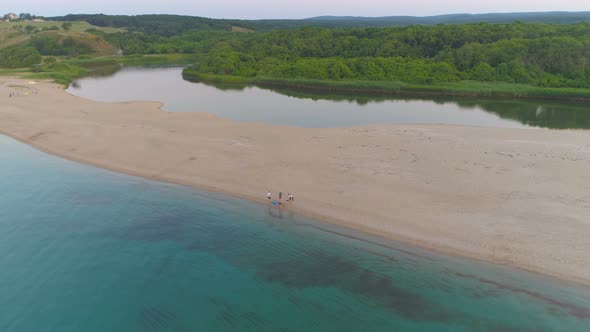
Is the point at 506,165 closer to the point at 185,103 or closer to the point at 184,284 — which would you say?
the point at 184,284

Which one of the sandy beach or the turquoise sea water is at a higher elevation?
the sandy beach

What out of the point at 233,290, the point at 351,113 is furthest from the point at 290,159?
the point at 351,113

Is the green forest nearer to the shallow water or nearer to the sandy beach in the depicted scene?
the shallow water

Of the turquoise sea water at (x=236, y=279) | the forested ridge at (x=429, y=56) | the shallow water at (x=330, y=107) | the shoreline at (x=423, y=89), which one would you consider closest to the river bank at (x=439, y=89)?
the shoreline at (x=423, y=89)

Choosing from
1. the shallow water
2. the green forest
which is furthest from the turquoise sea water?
the green forest

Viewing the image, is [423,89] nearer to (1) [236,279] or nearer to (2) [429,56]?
(2) [429,56]
